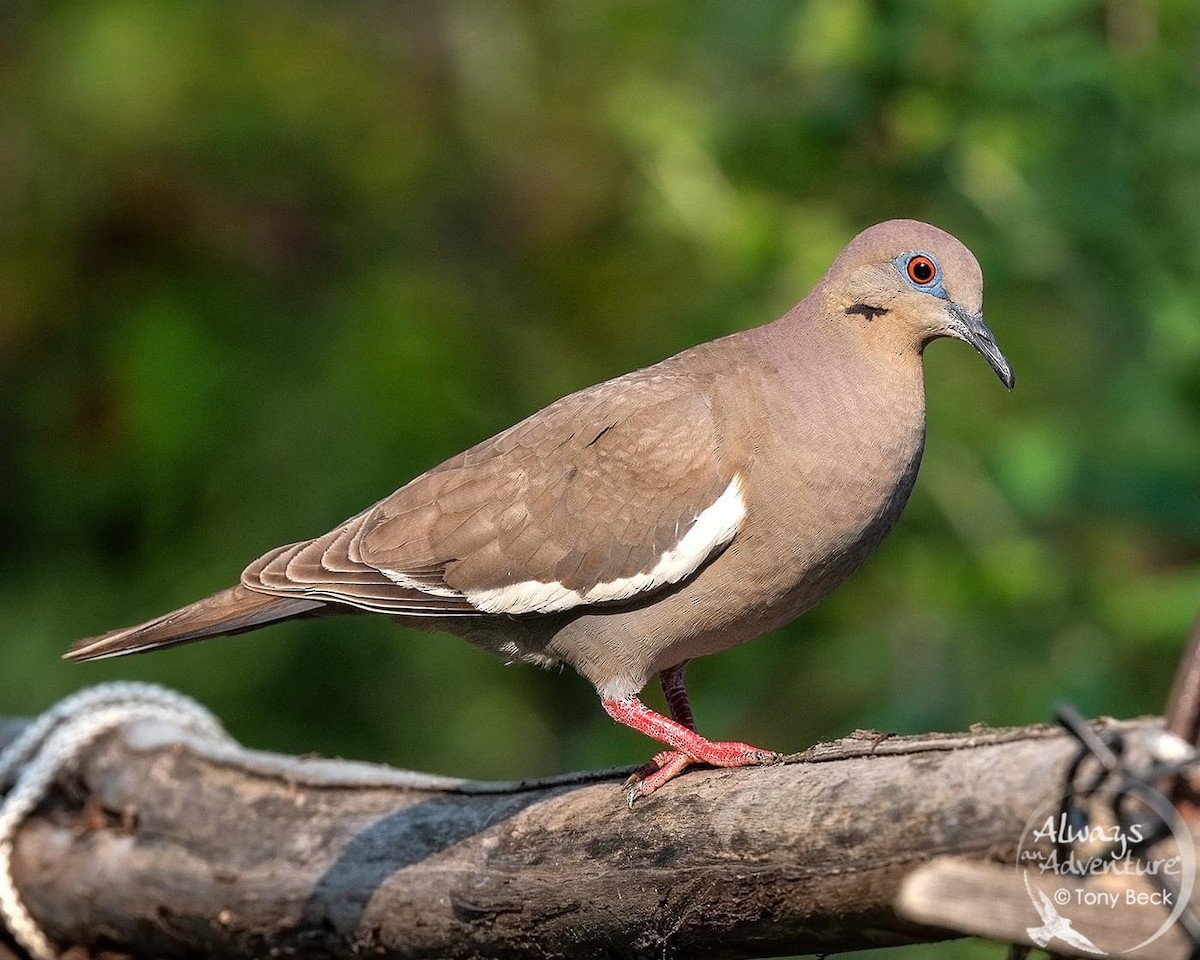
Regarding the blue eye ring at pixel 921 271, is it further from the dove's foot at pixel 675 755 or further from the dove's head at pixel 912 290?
the dove's foot at pixel 675 755

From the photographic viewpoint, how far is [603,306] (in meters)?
6.73

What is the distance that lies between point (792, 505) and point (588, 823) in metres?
0.70

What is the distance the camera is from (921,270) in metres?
3.08

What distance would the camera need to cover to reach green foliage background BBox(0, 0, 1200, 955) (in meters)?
4.44

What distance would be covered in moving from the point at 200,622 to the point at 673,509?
0.97 meters


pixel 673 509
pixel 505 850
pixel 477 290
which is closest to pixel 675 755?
pixel 505 850

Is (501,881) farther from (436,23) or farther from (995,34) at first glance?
Answer: (436,23)

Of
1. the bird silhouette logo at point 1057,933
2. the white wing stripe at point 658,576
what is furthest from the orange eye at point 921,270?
the bird silhouette logo at point 1057,933

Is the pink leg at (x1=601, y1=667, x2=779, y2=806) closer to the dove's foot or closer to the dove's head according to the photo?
the dove's foot

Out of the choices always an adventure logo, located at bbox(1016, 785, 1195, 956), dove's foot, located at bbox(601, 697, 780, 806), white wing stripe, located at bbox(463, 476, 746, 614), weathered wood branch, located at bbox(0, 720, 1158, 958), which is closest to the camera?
always an adventure logo, located at bbox(1016, 785, 1195, 956)

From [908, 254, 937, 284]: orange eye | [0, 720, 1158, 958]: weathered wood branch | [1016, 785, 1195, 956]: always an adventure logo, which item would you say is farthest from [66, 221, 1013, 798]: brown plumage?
[1016, 785, 1195, 956]: always an adventure logo

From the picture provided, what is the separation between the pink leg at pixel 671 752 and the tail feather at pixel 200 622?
69 centimetres

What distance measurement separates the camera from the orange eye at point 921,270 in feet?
10.1

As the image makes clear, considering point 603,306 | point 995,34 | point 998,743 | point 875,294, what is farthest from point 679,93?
point 998,743
